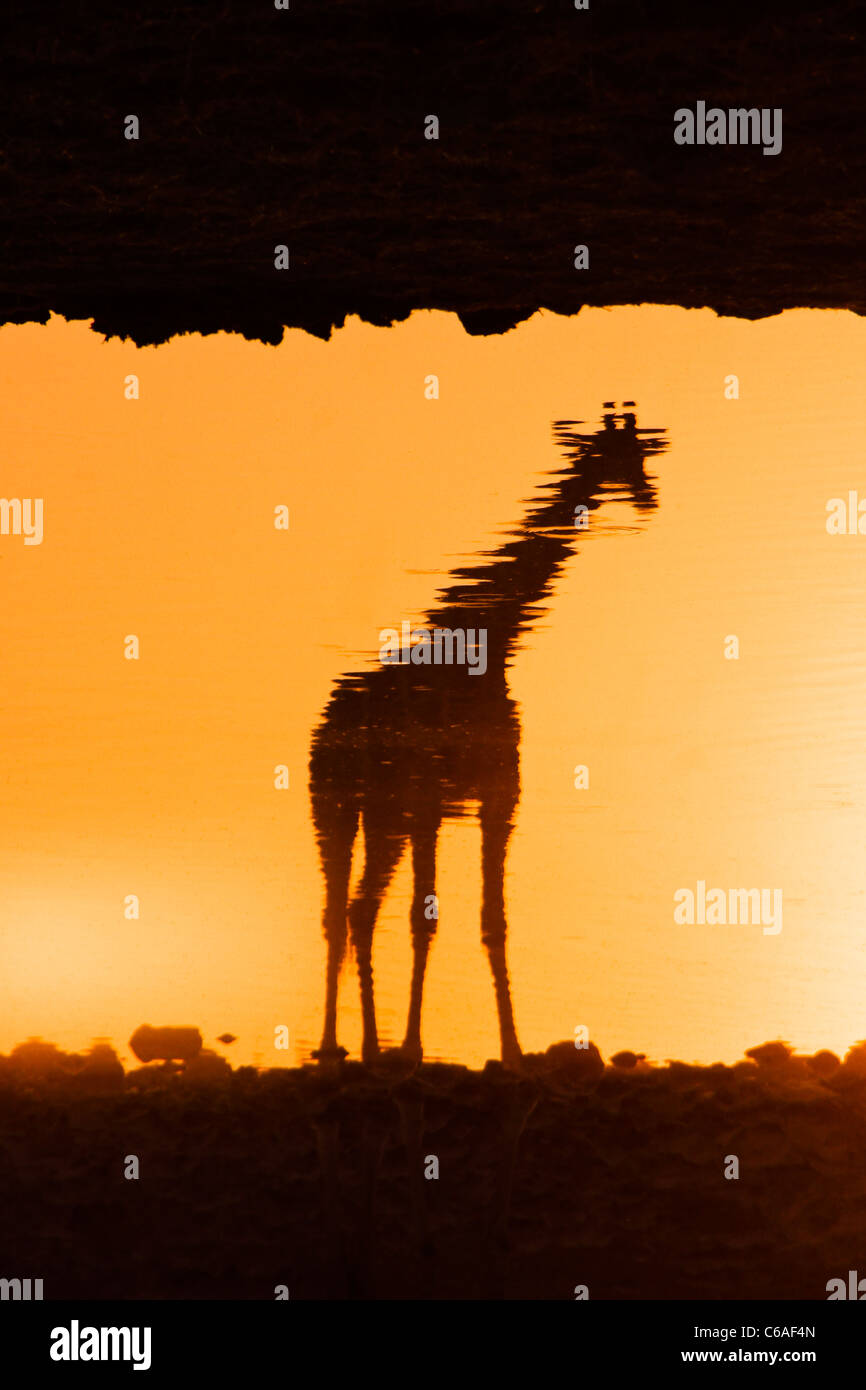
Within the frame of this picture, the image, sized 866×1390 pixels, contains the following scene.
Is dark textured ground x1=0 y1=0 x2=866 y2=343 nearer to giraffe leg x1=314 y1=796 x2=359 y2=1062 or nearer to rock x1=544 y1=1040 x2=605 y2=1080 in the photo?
giraffe leg x1=314 y1=796 x2=359 y2=1062

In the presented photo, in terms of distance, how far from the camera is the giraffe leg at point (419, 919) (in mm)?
3299

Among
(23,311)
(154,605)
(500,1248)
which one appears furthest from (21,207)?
(500,1248)

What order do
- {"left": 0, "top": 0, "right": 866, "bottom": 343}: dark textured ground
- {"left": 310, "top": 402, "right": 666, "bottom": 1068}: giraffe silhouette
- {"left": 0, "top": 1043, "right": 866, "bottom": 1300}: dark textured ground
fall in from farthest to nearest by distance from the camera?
{"left": 310, "top": 402, "right": 666, "bottom": 1068}: giraffe silhouette → {"left": 0, "top": 1043, "right": 866, "bottom": 1300}: dark textured ground → {"left": 0, "top": 0, "right": 866, "bottom": 343}: dark textured ground

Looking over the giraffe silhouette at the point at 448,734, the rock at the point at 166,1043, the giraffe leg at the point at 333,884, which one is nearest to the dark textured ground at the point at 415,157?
the giraffe silhouette at the point at 448,734

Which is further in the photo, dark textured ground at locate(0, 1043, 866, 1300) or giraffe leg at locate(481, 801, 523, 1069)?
giraffe leg at locate(481, 801, 523, 1069)

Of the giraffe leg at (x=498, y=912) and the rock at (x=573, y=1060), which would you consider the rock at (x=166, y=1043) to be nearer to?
the giraffe leg at (x=498, y=912)

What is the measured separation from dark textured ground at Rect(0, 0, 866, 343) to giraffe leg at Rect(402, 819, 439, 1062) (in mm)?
1470

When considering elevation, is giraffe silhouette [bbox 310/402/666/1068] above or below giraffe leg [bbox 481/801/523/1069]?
above

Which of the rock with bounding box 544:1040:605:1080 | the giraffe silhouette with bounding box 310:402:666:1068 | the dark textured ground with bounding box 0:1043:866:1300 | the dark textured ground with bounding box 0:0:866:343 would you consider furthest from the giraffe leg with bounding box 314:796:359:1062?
the dark textured ground with bounding box 0:0:866:343

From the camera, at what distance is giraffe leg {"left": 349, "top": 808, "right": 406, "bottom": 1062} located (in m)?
3.29

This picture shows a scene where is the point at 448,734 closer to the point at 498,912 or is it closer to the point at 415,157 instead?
the point at 498,912

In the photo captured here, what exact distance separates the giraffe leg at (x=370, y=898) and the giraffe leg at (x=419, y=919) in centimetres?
6

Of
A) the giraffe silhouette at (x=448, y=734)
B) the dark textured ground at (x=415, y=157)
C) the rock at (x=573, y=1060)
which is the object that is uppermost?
the dark textured ground at (x=415, y=157)

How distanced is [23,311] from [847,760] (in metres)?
2.38
